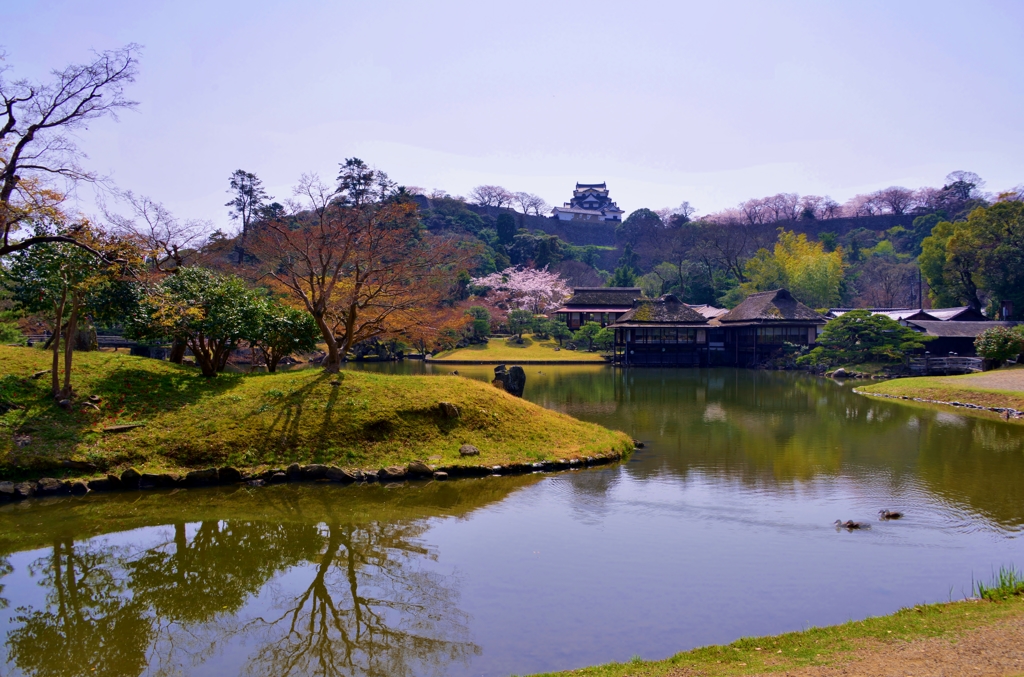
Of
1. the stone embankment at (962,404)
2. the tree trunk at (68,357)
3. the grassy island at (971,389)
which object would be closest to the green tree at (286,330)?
the tree trunk at (68,357)

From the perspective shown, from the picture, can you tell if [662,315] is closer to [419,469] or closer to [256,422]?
[419,469]

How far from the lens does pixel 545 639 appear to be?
664 centimetres

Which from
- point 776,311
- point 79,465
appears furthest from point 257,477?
point 776,311

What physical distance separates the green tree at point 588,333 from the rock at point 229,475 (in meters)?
38.0

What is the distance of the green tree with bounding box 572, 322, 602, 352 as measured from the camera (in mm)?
49375

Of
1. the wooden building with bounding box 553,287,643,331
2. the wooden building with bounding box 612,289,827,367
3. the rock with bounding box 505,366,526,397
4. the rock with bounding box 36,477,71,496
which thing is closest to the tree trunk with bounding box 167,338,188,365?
the rock with bounding box 36,477,71,496

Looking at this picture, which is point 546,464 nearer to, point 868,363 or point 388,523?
point 388,523

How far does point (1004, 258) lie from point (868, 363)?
9.67 m

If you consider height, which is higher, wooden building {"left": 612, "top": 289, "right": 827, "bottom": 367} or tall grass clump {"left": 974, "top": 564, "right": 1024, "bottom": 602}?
wooden building {"left": 612, "top": 289, "right": 827, "bottom": 367}

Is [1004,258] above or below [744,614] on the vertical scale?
above

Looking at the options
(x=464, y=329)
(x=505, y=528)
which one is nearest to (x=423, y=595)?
(x=505, y=528)

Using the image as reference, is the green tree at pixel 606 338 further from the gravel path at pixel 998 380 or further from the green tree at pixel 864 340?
the gravel path at pixel 998 380

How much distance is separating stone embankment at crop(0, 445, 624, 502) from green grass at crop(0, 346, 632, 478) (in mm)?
225

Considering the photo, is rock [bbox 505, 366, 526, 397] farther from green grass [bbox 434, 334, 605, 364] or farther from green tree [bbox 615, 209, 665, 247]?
green tree [bbox 615, 209, 665, 247]
